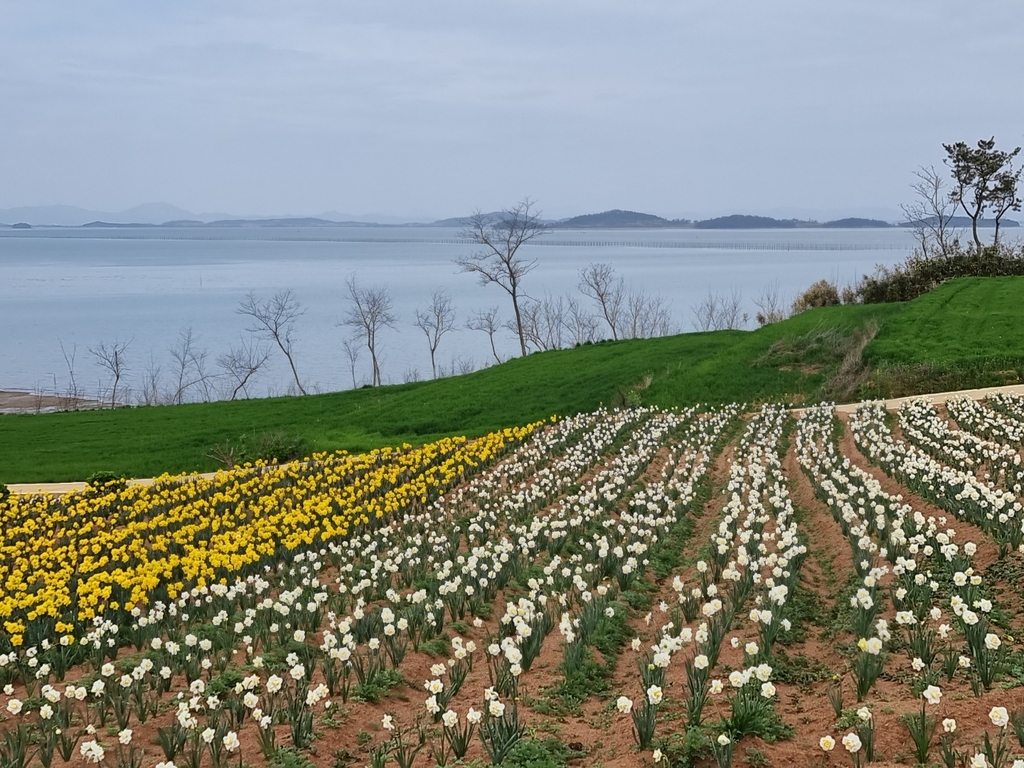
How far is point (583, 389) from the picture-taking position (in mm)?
28016

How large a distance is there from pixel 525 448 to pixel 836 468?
6.98 meters

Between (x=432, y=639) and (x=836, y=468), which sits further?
(x=836, y=468)

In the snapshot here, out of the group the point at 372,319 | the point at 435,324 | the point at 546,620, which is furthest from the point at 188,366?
the point at 546,620

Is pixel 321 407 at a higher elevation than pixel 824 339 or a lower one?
lower

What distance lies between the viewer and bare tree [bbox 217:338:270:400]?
5652cm

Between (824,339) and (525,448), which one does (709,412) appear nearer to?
(525,448)

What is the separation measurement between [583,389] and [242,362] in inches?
1672

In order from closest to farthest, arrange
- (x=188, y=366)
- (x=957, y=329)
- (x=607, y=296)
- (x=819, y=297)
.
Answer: (x=957, y=329)
(x=819, y=297)
(x=188, y=366)
(x=607, y=296)

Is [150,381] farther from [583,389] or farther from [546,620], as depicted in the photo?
[546,620]

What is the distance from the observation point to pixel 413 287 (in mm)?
124375

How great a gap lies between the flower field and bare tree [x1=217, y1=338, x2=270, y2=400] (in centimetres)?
4222

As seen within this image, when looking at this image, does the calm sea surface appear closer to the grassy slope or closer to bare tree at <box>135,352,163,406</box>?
bare tree at <box>135,352,163,406</box>

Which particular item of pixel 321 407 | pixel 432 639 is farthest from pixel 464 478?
pixel 321 407

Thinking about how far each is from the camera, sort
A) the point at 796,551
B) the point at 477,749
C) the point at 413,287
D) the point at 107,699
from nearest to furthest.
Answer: the point at 477,749 → the point at 107,699 → the point at 796,551 → the point at 413,287
